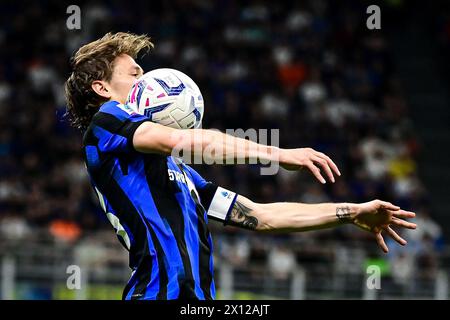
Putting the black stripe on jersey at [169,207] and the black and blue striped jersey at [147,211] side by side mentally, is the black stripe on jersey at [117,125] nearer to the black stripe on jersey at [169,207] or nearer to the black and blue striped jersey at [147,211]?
the black and blue striped jersey at [147,211]

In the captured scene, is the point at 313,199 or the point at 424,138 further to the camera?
the point at 424,138

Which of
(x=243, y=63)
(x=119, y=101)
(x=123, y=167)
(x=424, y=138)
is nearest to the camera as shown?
(x=123, y=167)

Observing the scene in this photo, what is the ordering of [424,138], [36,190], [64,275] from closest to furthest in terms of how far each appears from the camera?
[64,275], [36,190], [424,138]

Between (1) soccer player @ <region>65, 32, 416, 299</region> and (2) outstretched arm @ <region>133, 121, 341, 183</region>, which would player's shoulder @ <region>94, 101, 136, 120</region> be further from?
(2) outstretched arm @ <region>133, 121, 341, 183</region>

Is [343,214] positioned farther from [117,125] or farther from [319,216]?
[117,125]

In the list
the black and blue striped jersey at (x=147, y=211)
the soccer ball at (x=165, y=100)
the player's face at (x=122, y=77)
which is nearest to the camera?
the black and blue striped jersey at (x=147, y=211)

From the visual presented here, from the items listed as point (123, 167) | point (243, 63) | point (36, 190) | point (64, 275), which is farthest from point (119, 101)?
point (243, 63)

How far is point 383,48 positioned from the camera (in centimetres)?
1978

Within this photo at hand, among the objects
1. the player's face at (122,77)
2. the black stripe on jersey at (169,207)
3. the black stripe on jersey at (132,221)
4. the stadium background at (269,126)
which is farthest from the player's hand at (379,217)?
the stadium background at (269,126)

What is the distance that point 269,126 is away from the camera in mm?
16422

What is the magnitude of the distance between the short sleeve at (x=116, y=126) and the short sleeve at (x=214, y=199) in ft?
2.06

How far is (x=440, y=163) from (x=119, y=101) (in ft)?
49.8

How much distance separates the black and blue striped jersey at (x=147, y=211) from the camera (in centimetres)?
413

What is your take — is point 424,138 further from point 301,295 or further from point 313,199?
point 301,295
